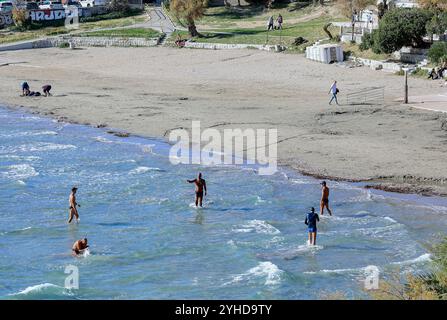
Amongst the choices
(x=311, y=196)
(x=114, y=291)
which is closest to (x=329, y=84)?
(x=311, y=196)

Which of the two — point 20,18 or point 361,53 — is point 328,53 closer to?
point 361,53

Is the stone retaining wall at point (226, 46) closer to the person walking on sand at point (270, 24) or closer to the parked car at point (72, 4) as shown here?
the person walking on sand at point (270, 24)

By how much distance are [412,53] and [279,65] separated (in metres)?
8.90

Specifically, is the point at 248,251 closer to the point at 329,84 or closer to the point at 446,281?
the point at 446,281

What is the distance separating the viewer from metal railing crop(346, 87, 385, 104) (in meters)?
43.1

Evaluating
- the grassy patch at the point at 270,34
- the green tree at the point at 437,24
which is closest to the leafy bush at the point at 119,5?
the grassy patch at the point at 270,34

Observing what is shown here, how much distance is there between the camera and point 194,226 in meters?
26.8

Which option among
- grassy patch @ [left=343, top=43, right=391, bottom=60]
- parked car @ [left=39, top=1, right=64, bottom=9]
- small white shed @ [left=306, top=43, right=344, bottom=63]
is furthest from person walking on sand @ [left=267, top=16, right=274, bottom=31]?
parked car @ [left=39, top=1, right=64, bottom=9]

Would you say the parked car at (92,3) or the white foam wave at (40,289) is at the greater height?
the parked car at (92,3)

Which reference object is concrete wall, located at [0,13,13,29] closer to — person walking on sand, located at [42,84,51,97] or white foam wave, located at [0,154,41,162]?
person walking on sand, located at [42,84,51,97]

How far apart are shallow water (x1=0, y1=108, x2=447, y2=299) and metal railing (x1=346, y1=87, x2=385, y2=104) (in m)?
11.7

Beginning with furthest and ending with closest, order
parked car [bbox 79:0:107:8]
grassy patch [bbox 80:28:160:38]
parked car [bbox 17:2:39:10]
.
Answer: parked car [bbox 79:0:107:8] < parked car [bbox 17:2:39:10] < grassy patch [bbox 80:28:160:38]

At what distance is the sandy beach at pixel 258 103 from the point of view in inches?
1299

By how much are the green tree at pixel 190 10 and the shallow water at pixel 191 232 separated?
110 feet
